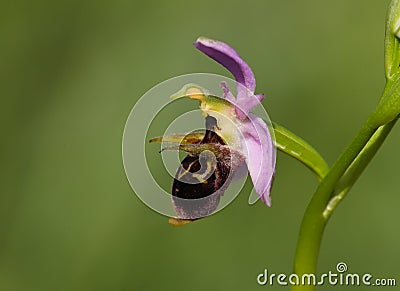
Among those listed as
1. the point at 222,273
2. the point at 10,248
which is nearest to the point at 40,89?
the point at 10,248

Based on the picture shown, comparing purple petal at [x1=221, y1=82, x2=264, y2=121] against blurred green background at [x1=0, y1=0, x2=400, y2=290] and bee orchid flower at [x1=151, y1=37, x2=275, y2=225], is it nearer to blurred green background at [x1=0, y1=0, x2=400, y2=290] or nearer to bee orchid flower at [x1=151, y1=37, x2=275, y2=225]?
bee orchid flower at [x1=151, y1=37, x2=275, y2=225]

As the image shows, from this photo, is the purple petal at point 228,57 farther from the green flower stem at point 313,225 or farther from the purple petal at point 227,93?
the green flower stem at point 313,225

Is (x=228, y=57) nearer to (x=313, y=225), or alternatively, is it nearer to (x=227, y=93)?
(x=227, y=93)

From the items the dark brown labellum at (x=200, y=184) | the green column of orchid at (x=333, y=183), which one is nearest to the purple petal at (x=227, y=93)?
the dark brown labellum at (x=200, y=184)

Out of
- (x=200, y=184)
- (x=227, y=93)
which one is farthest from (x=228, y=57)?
(x=200, y=184)

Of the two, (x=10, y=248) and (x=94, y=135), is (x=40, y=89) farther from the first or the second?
(x=10, y=248)

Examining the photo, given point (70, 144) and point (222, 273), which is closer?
point (222, 273)
